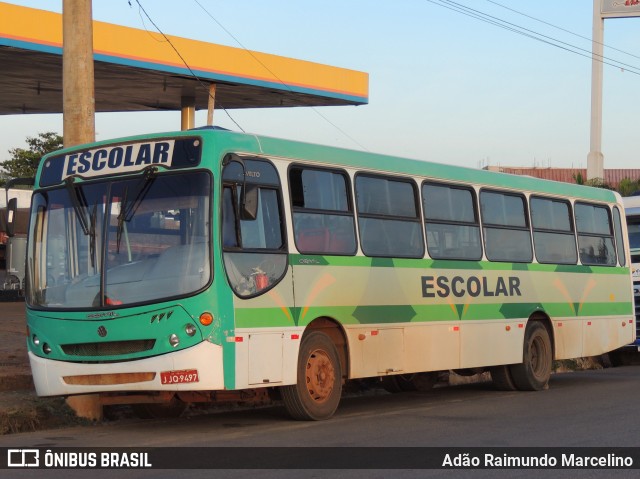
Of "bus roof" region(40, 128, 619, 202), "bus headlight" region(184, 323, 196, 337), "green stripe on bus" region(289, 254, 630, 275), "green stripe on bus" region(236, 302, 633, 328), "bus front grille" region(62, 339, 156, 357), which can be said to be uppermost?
"bus roof" region(40, 128, 619, 202)

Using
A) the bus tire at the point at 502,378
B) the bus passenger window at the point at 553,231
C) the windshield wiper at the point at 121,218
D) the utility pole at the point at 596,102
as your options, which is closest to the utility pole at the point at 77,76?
the windshield wiper at the point at 121,218

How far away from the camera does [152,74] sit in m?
28.5

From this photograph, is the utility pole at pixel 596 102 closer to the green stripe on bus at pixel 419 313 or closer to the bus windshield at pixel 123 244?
the green stripe on bus at pixel 419 313

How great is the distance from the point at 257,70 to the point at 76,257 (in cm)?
1850

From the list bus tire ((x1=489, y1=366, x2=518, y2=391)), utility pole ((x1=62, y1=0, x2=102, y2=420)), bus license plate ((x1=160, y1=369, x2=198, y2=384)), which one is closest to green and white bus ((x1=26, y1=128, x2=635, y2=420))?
bus license plate ((x1=160, y1=369, x2=198, y2=384))

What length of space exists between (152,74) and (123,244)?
58.1 feet

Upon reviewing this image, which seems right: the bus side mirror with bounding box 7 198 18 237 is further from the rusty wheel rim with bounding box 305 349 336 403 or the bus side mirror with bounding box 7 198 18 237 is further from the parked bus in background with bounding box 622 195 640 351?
the parked bus in background with bounding box 622 195 640 351

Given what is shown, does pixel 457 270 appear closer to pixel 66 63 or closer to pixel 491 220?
pixel 491 220

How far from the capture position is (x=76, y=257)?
38.5 feet

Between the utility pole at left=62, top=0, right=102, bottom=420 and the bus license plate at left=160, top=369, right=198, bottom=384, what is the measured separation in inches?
93.7

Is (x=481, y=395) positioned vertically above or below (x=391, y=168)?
below

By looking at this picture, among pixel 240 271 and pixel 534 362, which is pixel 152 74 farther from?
pixel 240 271

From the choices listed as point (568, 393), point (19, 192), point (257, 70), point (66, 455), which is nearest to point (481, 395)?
point (568, 393)

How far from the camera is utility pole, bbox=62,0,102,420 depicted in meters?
13.2
